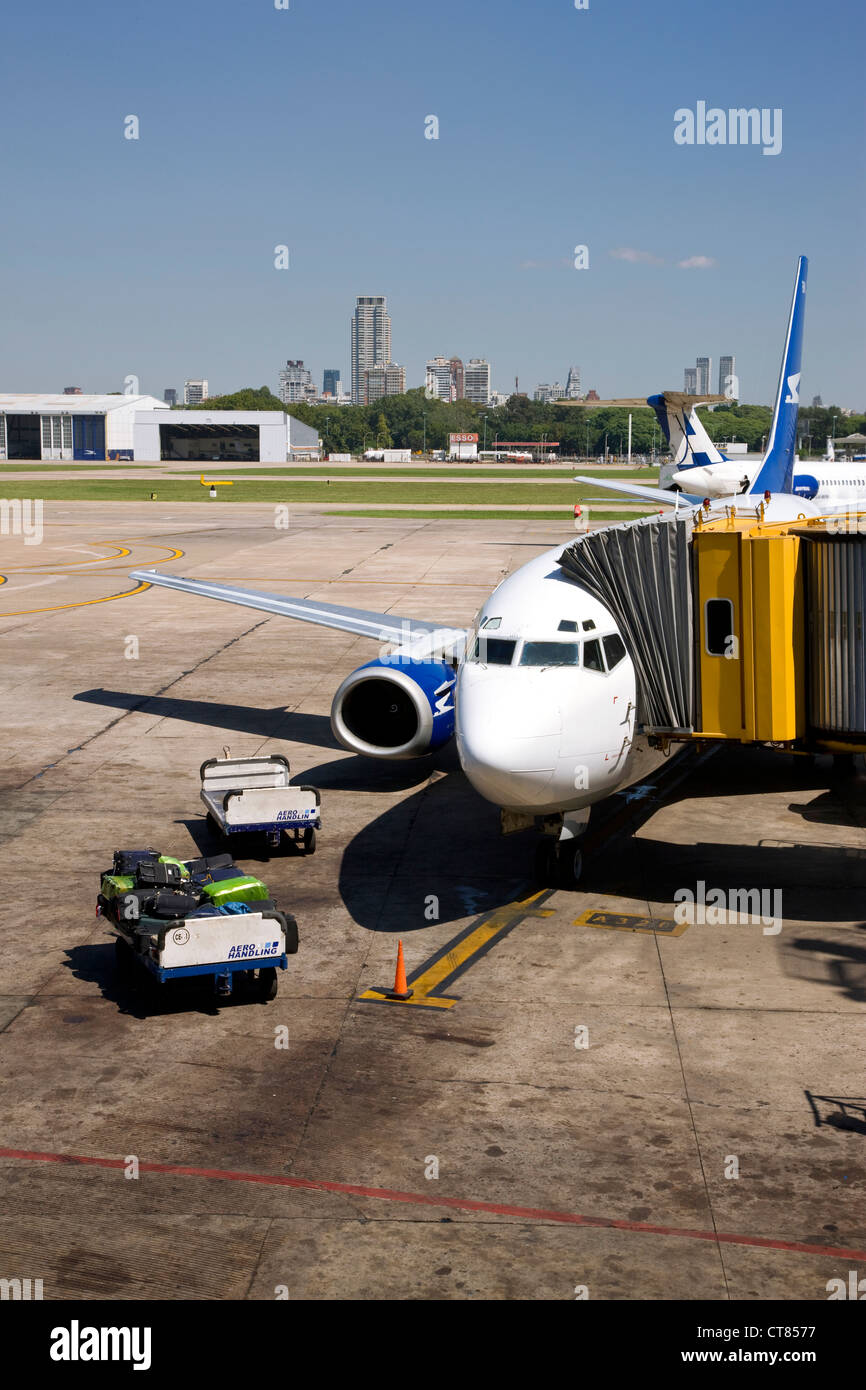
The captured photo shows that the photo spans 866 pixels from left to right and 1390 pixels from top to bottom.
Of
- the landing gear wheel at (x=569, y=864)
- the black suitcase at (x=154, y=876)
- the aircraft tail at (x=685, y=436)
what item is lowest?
the landing gear wheel at (x=569, y=864)

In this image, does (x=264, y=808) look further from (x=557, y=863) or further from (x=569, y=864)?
(x=569, y=864)

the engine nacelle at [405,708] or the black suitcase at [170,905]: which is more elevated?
the engine nacelle at [405,708]

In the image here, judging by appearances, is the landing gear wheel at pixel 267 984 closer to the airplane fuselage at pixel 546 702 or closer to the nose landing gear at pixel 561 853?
the airplane fuselage at pixel 546 702

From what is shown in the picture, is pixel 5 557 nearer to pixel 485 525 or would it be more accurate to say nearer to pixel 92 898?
pixel 485 525

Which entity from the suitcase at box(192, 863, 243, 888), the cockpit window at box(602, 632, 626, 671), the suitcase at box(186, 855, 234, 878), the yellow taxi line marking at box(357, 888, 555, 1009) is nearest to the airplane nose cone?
the cockpit window at box(602, 632, 626, 671)

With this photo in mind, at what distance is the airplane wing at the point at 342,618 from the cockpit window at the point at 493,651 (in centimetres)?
792

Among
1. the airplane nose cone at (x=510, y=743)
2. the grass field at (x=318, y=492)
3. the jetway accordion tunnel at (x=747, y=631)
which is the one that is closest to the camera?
the airplane nose cone at (x=510, y=743)

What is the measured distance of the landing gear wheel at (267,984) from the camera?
53.9 feet

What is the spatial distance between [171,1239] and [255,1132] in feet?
6.19

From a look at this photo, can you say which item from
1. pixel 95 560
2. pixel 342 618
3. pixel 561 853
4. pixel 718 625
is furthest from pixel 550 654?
Answer: pixel 95 560

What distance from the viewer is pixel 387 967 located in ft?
57.7

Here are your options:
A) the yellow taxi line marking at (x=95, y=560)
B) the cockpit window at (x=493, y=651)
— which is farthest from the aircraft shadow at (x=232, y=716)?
the yellow taxi line marking at (x=95, y=560)

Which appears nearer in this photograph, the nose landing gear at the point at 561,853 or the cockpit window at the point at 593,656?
the cockpit window at the point at 593,656

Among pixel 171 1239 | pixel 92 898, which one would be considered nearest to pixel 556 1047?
pixel 171 1239
